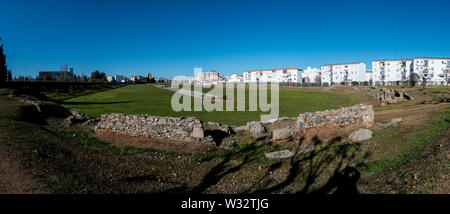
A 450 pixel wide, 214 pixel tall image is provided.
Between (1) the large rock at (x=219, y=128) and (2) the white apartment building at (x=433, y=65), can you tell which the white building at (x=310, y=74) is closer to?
(2) the white apartment building at (x=433, y=65)

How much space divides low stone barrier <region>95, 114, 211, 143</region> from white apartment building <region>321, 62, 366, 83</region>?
11713cm

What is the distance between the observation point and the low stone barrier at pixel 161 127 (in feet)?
45.2

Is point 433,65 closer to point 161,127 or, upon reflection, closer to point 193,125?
point 193,125

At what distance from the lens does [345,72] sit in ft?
399

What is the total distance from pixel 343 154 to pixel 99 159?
11.1 m

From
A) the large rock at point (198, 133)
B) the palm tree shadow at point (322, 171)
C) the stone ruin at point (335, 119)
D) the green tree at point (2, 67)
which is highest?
the green tree at point (2, 67)

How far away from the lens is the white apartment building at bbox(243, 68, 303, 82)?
141m

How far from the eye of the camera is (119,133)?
14734 millimetres

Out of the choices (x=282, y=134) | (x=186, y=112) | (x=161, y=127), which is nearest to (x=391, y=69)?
(x=186, y=112)

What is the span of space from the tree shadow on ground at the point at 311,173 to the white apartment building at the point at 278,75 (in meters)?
135

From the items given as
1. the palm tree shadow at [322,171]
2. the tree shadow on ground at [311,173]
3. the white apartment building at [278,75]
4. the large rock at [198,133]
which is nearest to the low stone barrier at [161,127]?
the large rock at [198,133]

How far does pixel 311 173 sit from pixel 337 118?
696 centimetres

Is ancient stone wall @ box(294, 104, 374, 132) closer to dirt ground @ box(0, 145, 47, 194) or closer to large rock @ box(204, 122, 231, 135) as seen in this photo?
large rock @ box(204, 122, 231, 135)
